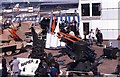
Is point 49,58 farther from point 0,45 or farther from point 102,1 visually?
point 102,1

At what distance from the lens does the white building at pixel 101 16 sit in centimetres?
2970

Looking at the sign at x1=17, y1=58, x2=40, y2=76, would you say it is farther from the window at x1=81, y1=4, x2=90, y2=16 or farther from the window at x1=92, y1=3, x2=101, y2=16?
the window at x1=81, y1=4, x2=90, y2=16

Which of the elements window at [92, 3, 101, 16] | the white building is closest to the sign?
the white building

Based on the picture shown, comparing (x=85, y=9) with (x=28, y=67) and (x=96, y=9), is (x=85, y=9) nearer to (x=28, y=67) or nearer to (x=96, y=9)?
(x=96, y=9)

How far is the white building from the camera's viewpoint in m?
29.7

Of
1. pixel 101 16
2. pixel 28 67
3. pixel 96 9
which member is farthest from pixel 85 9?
pixel 28 67

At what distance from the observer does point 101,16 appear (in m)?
30.2

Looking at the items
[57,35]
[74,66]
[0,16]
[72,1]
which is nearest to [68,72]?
[74,66]

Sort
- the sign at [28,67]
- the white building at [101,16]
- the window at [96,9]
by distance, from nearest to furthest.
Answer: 1. the sign at [28,67]
2. the white building at [101,16]
3. the window at [96,9]

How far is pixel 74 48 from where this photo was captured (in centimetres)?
1800

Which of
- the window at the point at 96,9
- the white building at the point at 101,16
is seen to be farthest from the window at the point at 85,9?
the window at the point at 96,9

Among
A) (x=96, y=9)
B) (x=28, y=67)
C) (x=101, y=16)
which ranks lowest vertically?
(x=28, y=67)

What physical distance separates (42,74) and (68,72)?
2552mm

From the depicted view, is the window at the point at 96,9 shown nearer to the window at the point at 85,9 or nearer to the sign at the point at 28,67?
the window at the point at 85,9
